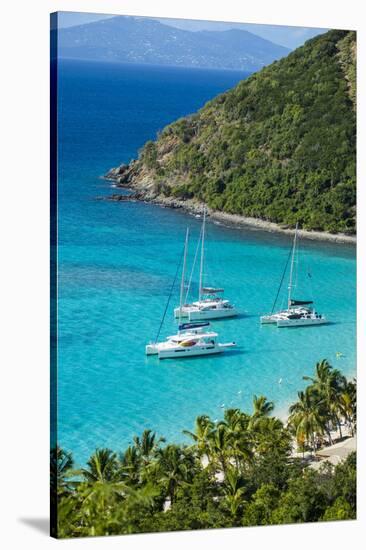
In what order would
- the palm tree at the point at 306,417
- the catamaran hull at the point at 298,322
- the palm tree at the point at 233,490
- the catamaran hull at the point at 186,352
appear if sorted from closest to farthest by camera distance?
1. the palm tree at the point at 233,490
2. the catamaran hull at the point at 186,352
3. the palm tree at the point at 306,417
4. the catamaran hull at the point at 298,322

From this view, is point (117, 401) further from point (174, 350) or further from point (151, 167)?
point (151, 167)

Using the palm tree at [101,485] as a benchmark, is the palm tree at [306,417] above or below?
above

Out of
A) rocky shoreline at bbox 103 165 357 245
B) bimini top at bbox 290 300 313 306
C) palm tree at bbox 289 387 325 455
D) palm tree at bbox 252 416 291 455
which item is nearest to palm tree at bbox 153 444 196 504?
palm tree at bbox 252 416 291 455

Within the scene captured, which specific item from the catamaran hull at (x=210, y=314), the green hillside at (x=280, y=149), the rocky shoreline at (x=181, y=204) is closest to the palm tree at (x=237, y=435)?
the catamaran hull at (x=210, y=314)

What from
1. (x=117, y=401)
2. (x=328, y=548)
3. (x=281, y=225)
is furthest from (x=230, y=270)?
(x=328, y=548)

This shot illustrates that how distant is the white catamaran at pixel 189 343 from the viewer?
13.8 metres

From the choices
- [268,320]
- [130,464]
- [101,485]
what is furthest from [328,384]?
[101,485]

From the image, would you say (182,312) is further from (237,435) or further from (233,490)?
(233,490)

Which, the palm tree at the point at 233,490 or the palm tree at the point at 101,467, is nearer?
the palm tree at the point at 101,467

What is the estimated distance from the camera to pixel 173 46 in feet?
45.6

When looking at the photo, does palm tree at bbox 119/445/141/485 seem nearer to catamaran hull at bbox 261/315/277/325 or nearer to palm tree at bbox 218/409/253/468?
palm tree at bbox 218/409/253/468

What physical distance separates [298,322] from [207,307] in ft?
3.59

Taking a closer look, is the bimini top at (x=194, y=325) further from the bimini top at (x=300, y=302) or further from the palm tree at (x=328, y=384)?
the palm tree at (x=328, y=384)

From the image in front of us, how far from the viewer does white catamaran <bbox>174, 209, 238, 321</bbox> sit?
14086mm
